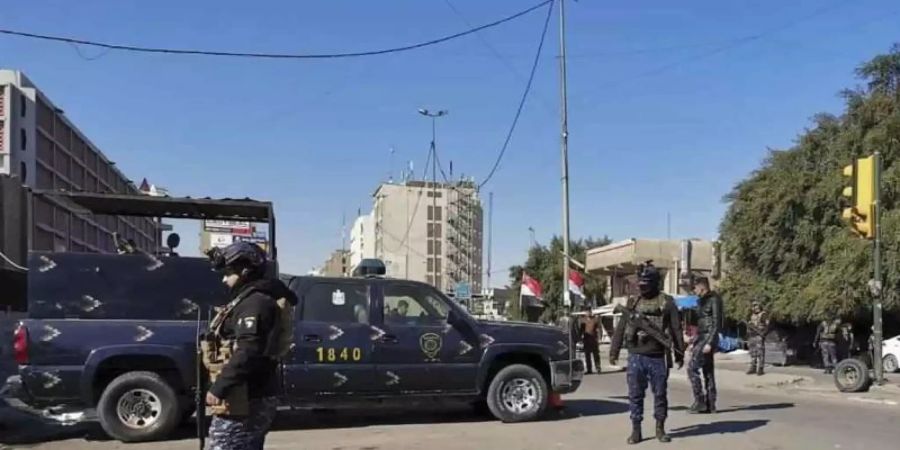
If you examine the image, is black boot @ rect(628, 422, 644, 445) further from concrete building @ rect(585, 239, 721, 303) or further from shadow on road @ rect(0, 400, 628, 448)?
concrete building @ rect(585, 239, 721, 303)

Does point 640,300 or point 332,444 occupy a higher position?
point 640,300

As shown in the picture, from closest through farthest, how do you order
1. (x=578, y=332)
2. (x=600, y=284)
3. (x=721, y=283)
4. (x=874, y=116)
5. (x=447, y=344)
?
(x=447, y=344), (x=578, y=332), (x=874, y=116), (x=721, y=283), (x=600, y=284)

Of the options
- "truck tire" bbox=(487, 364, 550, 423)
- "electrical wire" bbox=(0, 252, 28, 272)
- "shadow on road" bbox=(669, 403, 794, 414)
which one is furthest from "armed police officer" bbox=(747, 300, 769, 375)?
"electrical wire" bbox=(0, 252, 28, 272)

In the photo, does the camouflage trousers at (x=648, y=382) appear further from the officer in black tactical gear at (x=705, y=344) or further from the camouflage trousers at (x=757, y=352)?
the camouflage trousers at (x=757, y=352)

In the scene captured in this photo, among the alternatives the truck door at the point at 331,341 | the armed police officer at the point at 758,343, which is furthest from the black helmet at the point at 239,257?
the armed police officer at the point at 758,343

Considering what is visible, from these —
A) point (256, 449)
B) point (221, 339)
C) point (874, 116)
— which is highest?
point (874, 116)

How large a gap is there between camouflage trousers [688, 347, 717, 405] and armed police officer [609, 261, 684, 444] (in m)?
1.92

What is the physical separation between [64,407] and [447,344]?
4283 millimetres

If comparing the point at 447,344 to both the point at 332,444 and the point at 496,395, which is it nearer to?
the point at 496,395

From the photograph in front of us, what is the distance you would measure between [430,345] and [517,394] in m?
1.28

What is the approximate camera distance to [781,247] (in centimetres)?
2717

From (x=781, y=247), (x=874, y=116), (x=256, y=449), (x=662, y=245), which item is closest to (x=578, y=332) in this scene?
(x=781, y=247)

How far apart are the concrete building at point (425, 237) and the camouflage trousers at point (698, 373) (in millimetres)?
104555

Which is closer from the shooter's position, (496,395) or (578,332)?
(496,395)
